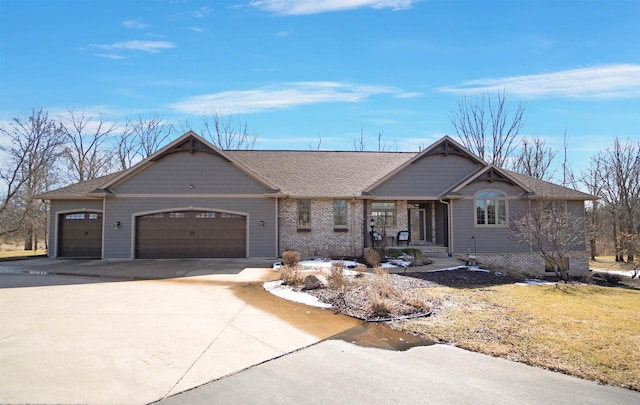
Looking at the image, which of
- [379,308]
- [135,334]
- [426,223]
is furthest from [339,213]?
[135,334]

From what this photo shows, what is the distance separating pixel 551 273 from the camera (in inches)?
821

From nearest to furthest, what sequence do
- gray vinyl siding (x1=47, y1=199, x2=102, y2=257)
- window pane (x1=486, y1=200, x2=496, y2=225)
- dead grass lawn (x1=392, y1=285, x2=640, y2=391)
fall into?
dead grass lawn (x1=392, y1=285, x2=640, y2=391) < gray vinyl siding (x1=47, y1=199, x2=102, y2=257) < window pane (x1=486, y1=200, x2=496, y2=225)

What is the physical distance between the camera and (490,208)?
2055 centimetres

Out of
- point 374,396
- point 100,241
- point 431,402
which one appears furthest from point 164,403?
point 100,241

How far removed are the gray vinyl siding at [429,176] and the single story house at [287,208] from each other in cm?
5

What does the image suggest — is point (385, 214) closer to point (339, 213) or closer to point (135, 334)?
point (339, 213)

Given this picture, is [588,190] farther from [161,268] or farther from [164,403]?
[164,403]

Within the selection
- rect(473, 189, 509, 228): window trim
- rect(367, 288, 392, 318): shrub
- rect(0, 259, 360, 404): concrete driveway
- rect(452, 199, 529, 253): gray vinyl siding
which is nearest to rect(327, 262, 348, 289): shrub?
rect(0, 259, 360, 404): concrete driveway

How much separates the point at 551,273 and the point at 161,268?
61.7 ft

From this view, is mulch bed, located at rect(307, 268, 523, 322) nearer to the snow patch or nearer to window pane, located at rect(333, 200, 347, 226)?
the snow patch

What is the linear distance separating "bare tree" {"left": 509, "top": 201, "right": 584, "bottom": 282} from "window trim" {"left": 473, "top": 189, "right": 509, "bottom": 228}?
641 mm

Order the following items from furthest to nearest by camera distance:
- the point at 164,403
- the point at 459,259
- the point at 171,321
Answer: the point at 459,259 < the point at 171,321 < the point at 164,403

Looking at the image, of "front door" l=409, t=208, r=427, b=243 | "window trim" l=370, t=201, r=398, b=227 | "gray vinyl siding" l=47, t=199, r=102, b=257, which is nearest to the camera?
"gray vinyl siding" l=47, t=199, r=102, b=257

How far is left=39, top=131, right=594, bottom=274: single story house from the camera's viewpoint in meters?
19.3
